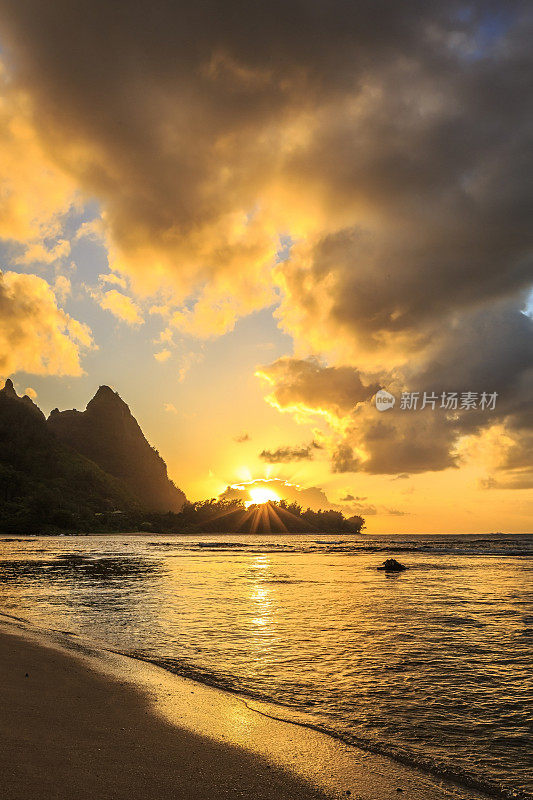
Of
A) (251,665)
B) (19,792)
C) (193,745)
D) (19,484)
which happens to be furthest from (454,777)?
(19,484)

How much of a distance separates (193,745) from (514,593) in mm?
22139

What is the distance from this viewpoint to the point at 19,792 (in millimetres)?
4035

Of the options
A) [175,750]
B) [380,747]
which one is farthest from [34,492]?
[380,747]

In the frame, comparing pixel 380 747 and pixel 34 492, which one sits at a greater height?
pixel 380 747

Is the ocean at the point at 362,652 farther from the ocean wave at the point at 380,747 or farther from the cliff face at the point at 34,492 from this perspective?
the cliff face at the point at 34,492

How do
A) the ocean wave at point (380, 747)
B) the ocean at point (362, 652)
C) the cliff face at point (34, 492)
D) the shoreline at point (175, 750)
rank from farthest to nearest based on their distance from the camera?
1. the cliff face at point (34, 492)
2. the ocean at point (362, 652)
3. the ocean wave at point (380, 747)
4. the shoreline at point (175, 750)

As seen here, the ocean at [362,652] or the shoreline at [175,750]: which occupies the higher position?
the shoreline at [175,750]

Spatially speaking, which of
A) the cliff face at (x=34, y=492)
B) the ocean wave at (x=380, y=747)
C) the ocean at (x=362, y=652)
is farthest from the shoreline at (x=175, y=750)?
the cliff face at (x=34, y=492)

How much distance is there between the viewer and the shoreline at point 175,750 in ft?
14.6

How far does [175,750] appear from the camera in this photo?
5.36m

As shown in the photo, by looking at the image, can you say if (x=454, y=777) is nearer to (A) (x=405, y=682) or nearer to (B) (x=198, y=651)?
(A) (x=405, y=682)

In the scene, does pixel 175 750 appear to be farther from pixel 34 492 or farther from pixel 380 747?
pixel 34 492

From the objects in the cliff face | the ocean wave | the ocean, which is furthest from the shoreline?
the cliff face

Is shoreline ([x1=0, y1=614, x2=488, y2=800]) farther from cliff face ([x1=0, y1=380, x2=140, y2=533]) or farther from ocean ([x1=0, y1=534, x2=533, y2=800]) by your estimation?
cliff face ([x1=0, y1=380, x2=140, y2=533])
